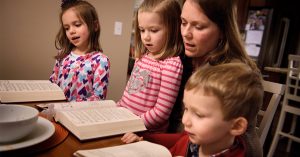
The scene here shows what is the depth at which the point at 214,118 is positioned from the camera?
718 millimetres

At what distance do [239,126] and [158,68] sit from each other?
0.54 m

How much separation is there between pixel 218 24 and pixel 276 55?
4720 millimetres

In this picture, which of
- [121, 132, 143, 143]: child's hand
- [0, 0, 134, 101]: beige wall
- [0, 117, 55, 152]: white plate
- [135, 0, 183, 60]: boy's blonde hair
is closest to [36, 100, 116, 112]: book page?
[0, 117, 55, 152]: white plate

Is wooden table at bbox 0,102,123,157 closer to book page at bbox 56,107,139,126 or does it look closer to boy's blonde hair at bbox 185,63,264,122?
book page at bbox 56,107,139,126

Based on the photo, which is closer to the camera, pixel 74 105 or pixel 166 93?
pixel 74 105

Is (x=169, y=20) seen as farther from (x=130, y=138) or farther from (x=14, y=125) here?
(x=14, y=125)

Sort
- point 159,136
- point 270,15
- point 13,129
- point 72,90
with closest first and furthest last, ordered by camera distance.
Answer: point 13,129, point 159,136, point 72,90, point 270,15

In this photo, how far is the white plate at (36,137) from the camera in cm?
66

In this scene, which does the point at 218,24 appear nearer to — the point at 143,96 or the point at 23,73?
the point at 143,96

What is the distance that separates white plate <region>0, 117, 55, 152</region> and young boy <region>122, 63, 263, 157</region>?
A: 0.37m

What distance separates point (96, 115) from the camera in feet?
2.96

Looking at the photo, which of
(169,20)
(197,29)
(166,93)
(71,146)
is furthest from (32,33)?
(71,146)

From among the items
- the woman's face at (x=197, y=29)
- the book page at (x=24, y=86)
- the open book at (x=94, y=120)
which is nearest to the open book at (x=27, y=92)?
the book page at (x=24, y=86)

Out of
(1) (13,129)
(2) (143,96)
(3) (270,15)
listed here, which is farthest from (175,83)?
(3) (270,15)
